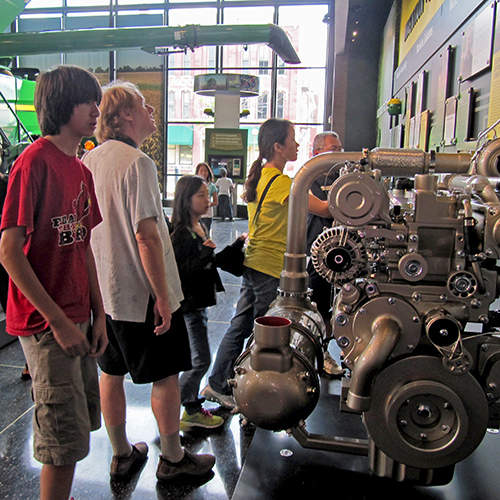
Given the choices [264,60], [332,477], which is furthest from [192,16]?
[332,477]

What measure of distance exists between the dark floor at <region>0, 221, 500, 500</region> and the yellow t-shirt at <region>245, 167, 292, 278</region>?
697mm

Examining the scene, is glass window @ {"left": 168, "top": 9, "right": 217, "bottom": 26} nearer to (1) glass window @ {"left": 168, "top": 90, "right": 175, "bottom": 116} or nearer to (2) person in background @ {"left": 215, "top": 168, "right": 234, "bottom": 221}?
(1) glass window @ {"left": 168, "top": 90, "right": 175, "bottom": 116}

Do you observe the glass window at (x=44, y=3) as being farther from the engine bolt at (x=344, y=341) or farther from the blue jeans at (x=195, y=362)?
the engine bolt at (x=344, y=341)

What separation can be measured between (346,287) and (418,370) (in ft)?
0.85

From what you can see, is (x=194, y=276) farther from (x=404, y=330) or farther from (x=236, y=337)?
(x=404, y=330)

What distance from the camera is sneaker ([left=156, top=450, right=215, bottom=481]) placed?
6.11 ft

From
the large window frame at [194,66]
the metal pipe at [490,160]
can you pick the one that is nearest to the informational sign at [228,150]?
the large window frame at [194,66]

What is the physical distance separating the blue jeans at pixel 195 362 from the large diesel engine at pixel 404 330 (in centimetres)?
119

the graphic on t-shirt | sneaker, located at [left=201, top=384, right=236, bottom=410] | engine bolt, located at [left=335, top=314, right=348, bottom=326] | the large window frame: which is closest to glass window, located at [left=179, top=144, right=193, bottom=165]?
the large window frame

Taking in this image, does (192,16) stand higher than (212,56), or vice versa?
(192,16)

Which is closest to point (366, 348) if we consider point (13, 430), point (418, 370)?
point (418, 370)

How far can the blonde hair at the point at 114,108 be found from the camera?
5.60 feet

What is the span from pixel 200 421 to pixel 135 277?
969mm

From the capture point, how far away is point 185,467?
1894 millimetres
